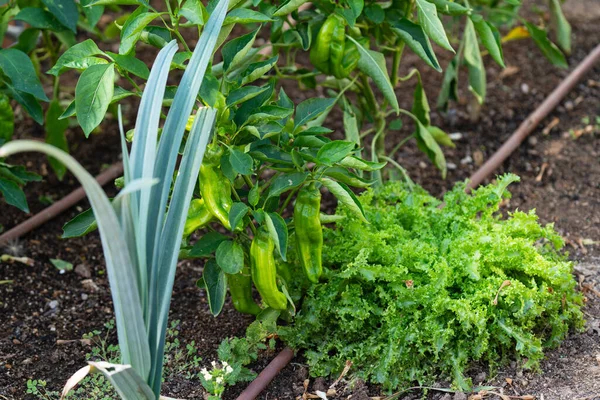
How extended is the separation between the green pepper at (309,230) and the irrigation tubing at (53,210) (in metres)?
1.26

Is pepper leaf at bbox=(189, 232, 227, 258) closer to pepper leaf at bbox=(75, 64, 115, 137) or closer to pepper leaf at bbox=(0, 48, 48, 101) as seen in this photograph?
pepper leaf at bbox=(75, 64, 115, 137)

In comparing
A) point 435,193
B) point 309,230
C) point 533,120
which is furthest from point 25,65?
point 533,120

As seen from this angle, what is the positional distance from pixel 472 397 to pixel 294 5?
1240 millimetres

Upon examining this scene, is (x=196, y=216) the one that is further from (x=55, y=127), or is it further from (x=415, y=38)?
(x=55, y=127)

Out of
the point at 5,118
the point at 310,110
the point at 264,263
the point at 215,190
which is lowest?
the point at 264,263

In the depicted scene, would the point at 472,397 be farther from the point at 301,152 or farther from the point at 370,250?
the point at 301,152

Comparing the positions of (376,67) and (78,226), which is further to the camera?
(376,67)

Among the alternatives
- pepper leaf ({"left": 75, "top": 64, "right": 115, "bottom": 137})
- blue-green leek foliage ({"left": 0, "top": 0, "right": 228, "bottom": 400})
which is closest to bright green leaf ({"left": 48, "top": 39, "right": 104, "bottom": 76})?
pepper leaf ({"left": 75, "top": 64, "right": 115, "bottom": 137})

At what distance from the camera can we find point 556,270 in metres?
2.34

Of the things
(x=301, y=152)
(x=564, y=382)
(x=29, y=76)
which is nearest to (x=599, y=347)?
(x=564, y=382)

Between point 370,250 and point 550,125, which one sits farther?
point 550,125

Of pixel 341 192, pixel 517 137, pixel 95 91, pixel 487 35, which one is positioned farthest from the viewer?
pixel 517 137

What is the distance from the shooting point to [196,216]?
2217mm

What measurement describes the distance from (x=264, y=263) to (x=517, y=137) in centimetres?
175
